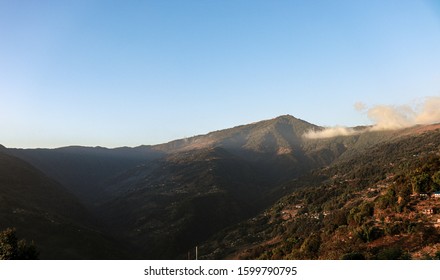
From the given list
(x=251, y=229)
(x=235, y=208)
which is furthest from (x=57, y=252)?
(x=235, y=208)

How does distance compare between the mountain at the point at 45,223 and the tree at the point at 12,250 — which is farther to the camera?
the mountain at the point at 45,223

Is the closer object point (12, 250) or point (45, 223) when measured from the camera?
point (12, 250)

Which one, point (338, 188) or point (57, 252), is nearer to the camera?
point (57, 252)

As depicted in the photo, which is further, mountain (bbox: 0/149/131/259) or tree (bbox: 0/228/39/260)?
mountain (bbox: 0/149/131/259)

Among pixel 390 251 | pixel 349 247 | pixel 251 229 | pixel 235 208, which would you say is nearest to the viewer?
pixel 390 251

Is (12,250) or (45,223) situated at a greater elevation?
(12,250)
